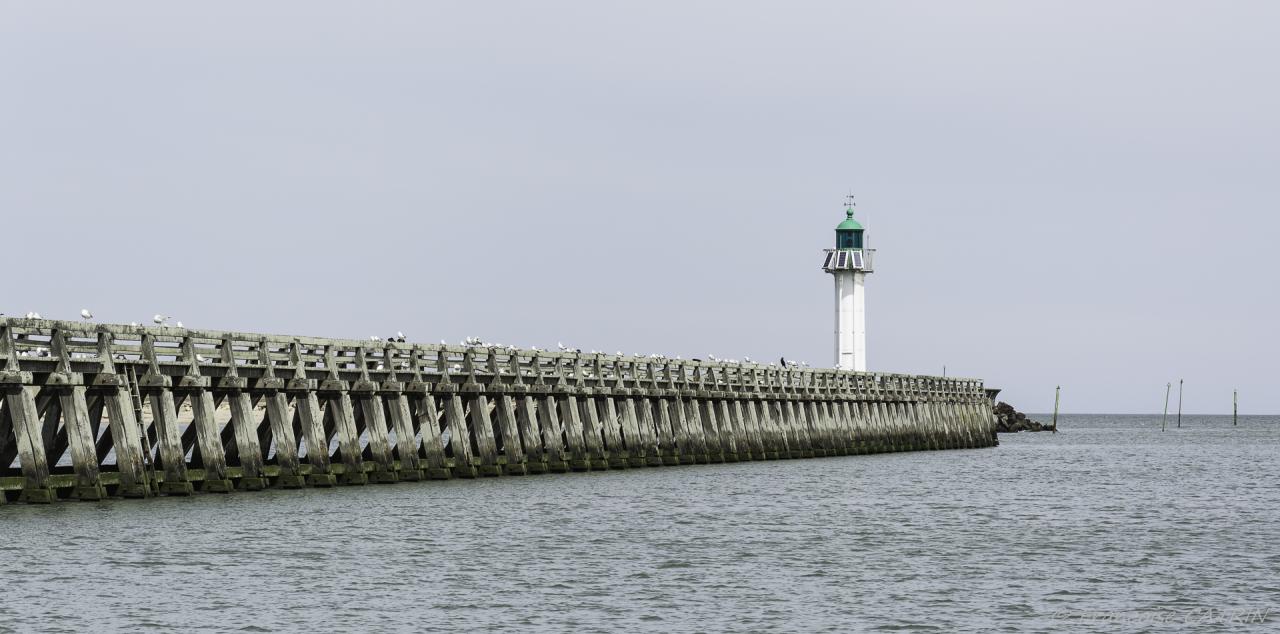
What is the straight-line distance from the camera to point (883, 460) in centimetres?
6750

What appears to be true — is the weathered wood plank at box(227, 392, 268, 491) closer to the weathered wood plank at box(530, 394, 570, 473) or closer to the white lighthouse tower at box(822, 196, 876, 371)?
the weathered wood plank at box(530, 394, 570, 473)

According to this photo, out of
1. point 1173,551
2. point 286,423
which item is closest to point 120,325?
point 286,423

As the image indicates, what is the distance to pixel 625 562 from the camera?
2556 cm

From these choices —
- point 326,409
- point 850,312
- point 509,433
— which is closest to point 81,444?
point 509,433

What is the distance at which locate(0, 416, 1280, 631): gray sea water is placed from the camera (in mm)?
20047

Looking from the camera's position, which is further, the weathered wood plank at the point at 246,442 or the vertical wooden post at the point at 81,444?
the weathered wood plank at the point at 246,442

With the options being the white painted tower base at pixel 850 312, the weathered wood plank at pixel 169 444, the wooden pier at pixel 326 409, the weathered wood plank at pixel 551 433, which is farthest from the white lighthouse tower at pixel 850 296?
the weathered wood plank at pixel 169 444

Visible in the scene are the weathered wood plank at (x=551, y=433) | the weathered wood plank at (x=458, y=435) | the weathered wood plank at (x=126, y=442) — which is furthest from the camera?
the weathered wood plank at (x=551, y=433)

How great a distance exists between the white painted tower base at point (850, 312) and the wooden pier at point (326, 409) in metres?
22.6

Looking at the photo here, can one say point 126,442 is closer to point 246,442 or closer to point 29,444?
point 29,444

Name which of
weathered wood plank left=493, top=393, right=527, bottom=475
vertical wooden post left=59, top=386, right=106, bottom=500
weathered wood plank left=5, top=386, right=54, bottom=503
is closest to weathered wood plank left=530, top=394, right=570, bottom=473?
weathered wood plank left=493, top=393, right=527, bottom=475

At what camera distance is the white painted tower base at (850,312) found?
85938 mm

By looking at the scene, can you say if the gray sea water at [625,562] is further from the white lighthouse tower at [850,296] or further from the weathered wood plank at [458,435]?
the white lighthouse tower at [850,296]

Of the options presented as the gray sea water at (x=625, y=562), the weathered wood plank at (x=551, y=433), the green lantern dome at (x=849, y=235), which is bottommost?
the gray sea water at (x=625, y=562)
